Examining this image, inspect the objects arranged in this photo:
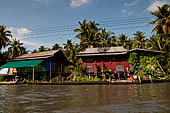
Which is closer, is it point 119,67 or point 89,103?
point 89,103

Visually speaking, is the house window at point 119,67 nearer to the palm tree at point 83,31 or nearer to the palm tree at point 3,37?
the palm tree at point 83,31

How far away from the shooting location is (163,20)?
28.8 m

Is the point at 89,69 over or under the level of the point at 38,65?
under

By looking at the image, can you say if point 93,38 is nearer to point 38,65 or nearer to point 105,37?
point 105,37

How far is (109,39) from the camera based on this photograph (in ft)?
123

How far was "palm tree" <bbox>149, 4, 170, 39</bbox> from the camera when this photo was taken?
28163mm

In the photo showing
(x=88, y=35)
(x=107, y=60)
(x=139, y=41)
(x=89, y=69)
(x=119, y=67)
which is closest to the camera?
(x=119, y=67)

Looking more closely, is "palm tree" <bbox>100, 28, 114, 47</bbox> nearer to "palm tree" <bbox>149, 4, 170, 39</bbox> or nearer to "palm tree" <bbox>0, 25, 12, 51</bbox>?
"palm tree" <bbox>149, 4, 170, 39</bbox>

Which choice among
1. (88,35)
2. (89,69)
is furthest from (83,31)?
(89,69)

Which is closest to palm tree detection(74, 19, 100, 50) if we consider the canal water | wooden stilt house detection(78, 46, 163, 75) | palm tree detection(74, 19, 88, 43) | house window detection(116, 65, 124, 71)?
palm tree detection(74, 19, 88, 43)

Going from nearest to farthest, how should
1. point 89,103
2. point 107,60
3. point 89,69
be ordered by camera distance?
point 89,103 → point 107,60 → point 89,69

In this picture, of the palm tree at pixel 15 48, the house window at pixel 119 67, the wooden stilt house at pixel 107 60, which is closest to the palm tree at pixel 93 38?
the wooden stilt house at pixel 107 60

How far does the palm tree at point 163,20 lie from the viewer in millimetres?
28163

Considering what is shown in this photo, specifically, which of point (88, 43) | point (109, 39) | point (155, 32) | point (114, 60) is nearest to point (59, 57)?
point (88, 43)
